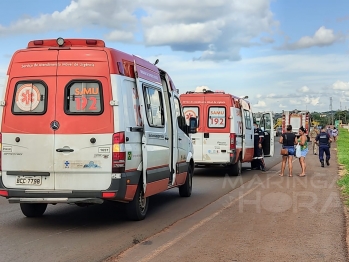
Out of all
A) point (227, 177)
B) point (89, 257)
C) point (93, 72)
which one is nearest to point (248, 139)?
point (227, 177)

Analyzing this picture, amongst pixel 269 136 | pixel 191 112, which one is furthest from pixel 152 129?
pixel 269 136

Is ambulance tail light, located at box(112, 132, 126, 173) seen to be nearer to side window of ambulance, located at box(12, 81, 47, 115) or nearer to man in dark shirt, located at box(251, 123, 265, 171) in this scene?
side window of ambulance, located at box(12, 81, 47, 115)

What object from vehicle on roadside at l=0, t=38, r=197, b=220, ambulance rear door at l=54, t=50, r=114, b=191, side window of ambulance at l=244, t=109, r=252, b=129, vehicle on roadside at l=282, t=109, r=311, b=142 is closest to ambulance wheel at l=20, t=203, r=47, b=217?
vehicle on roadside at l=0, t=38, r=197, b=220

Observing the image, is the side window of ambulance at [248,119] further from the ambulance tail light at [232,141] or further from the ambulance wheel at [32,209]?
the ambulance wheel at [32,209]

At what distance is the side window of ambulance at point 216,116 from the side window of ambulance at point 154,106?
712 cm

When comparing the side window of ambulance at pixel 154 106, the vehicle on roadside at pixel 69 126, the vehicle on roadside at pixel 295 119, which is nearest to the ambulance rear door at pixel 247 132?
the side window of ambulance at pixel 154 106

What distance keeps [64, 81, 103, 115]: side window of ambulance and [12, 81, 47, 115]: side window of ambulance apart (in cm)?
38

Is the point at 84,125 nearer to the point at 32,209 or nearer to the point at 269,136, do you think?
the point at 32,209

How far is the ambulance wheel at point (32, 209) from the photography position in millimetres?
9094

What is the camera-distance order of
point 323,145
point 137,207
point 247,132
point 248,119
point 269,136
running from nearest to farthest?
point 137,207, point 247,132, point 248,119, point 269,136, point 323,145

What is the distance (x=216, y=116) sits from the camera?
1706cm

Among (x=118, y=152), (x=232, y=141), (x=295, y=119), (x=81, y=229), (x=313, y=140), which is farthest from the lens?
(x=295, y=119)

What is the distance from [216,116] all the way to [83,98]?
9401 millimetres

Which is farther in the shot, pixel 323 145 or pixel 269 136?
pixel 323 145
